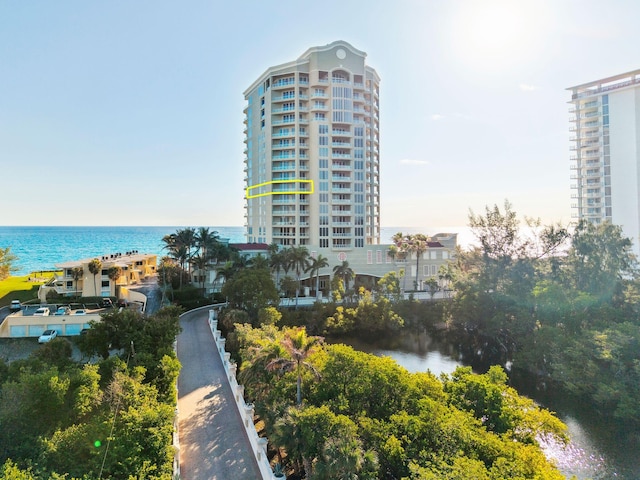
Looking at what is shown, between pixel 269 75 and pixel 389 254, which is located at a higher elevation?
pixel 269 75

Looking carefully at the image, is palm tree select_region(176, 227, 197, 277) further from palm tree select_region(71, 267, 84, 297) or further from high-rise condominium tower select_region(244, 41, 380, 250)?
high-rise condominium tower select_region(244, 41, 380, 250)

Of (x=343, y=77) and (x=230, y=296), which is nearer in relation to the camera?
(x=230, y=296)

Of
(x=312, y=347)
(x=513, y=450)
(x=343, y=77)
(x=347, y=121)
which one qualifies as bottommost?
(x=513, y=450)

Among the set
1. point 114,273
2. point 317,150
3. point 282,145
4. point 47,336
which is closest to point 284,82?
point 282,145

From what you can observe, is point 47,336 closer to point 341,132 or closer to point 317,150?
point 317,150

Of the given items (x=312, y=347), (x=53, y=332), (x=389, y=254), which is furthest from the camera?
(x=389, y=254)

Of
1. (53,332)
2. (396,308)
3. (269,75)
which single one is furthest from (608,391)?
(269,75)

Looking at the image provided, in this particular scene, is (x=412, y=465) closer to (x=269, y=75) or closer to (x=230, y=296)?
(x=230, y=296)
